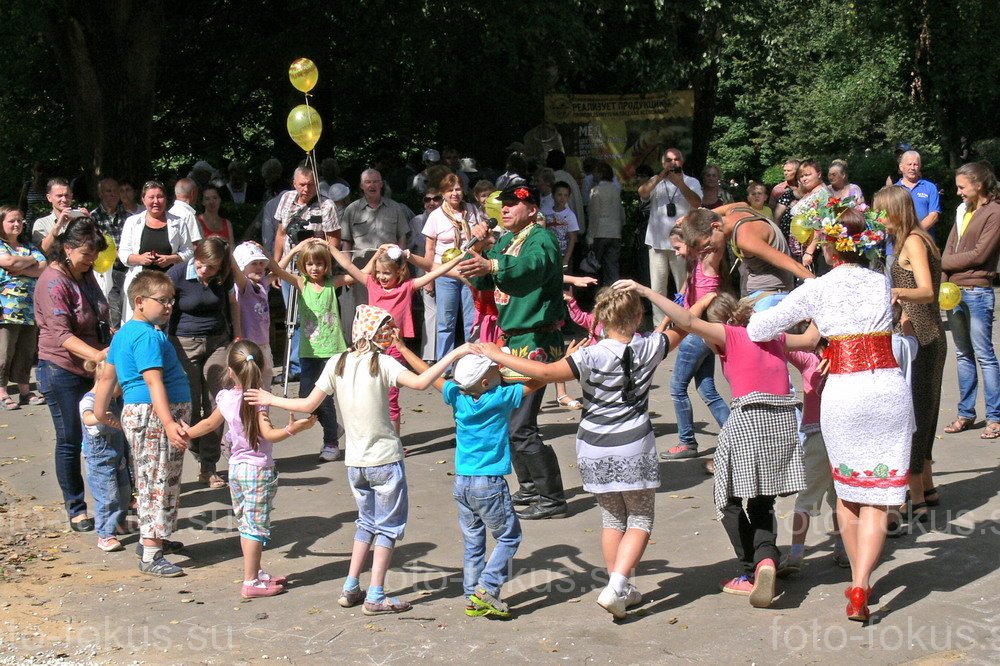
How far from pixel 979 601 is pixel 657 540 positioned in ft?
5.85

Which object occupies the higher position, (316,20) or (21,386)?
(316,20)

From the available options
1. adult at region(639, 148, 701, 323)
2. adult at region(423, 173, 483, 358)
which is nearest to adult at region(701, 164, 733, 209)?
adult at region(639, 148, 701, 323)

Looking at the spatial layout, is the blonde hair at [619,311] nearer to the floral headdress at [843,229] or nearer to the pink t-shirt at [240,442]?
the floral headdress at [843,229]

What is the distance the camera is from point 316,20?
56.7 ft

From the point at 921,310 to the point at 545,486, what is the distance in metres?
2.46

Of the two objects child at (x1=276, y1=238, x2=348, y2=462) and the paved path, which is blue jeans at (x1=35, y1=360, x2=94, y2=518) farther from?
child at (x1=276, y1=238, x2=348, y2=462)

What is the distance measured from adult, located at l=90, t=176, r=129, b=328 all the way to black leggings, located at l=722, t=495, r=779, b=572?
→ 6.63 m

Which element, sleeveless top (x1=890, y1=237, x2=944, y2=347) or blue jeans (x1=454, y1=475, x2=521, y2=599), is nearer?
blue jeans (x1=454, y1=475, x2=521, y2=599)

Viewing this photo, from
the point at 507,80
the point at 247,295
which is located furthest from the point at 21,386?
the point at 507,80

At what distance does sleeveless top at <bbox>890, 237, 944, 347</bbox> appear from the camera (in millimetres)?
6906

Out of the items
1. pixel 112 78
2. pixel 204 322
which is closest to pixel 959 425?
pixel 204 322

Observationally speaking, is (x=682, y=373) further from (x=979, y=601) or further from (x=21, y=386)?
(x=21, y=386)

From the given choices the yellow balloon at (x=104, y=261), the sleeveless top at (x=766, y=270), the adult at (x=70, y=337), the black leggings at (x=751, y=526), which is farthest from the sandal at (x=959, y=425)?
the yellow balloon at (x=104, y=261)

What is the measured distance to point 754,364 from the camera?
5957mm
